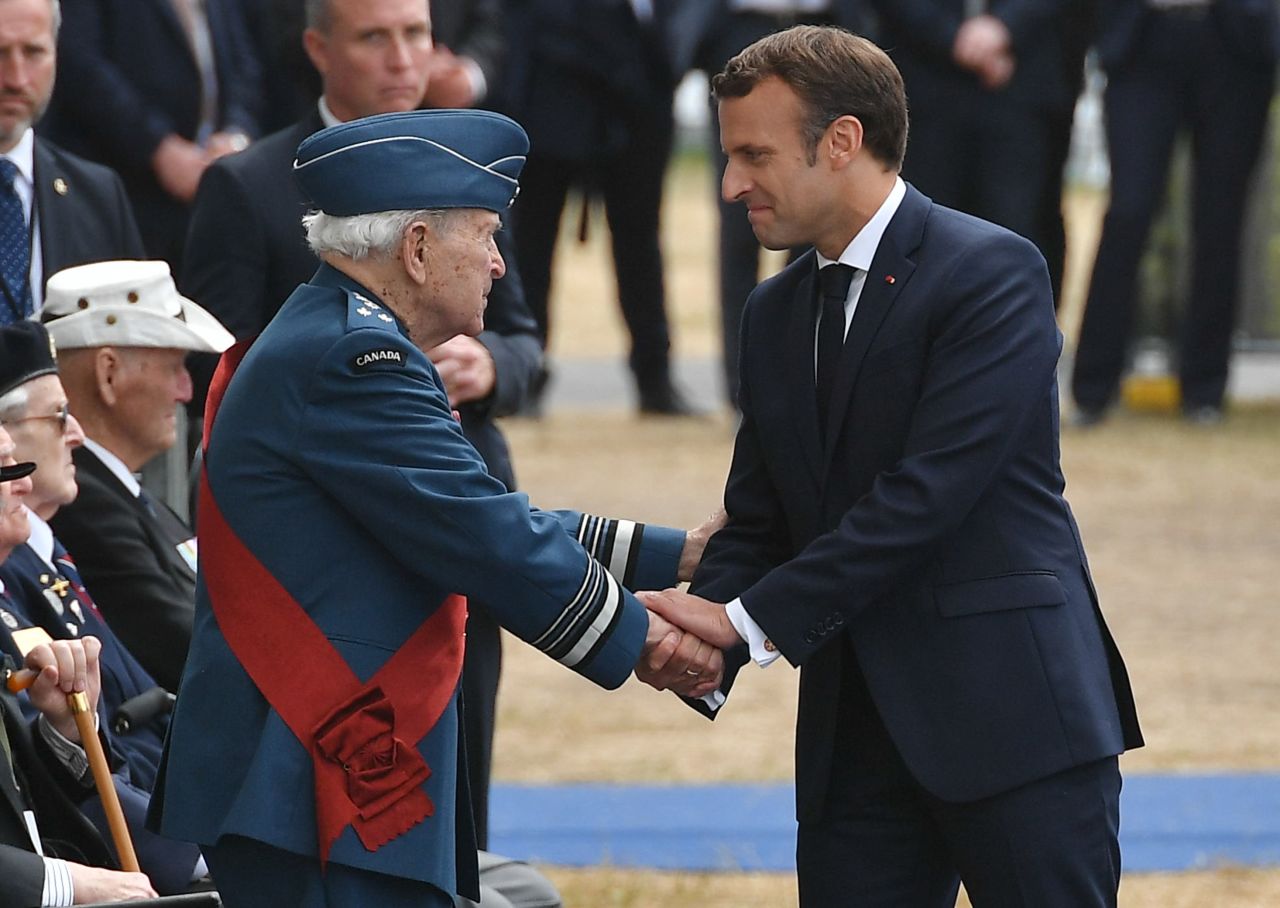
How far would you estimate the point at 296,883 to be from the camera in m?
3.33

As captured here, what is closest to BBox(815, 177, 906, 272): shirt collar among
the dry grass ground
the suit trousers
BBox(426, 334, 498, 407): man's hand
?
the suit trousers

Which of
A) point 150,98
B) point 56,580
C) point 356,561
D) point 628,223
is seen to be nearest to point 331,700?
point 356,561

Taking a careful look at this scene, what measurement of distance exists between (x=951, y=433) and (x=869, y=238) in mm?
353

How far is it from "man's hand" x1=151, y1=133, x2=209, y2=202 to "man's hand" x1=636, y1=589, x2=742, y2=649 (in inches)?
138

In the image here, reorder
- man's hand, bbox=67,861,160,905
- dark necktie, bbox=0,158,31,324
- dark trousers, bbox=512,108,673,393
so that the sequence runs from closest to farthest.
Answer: man's hand, bbox=67,861,160,905, dark necktie, bbox=0,158,31,324, dark trousers, bbox=512,108,673,393

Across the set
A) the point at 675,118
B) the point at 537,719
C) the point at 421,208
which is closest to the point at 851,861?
the point at 421,208

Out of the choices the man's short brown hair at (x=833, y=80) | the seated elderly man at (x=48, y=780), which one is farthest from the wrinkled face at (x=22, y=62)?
the man's short brown hair at (x=833, y=80)

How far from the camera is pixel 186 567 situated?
478 cm

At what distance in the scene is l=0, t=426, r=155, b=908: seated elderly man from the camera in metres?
3.69

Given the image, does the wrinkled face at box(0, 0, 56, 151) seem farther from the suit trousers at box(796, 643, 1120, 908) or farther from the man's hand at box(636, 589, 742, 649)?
the suit trousers at box(796, 643, 1120, 908)

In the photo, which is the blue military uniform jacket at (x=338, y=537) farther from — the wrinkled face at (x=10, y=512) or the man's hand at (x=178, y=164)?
the man's hand at (x=178, y=164)

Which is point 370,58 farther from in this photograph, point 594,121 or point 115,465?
point 594,121

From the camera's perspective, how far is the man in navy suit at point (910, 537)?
3.47 meters

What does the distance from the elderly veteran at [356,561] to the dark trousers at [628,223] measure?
6.60 metres
